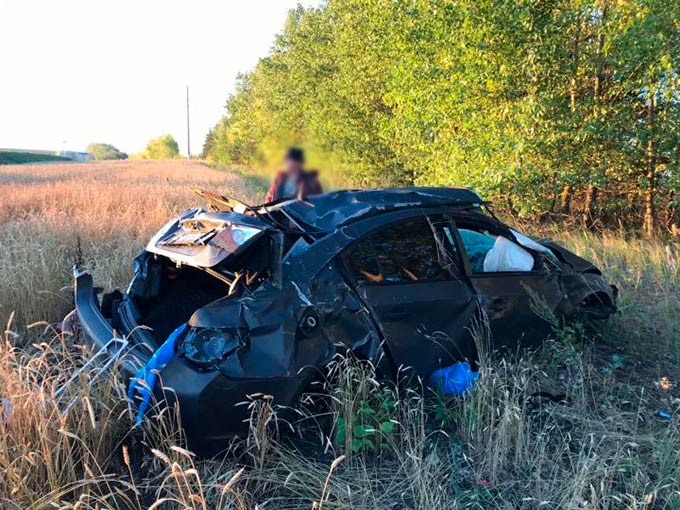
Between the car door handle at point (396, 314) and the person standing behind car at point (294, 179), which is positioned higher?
the person standing behind car at point (294, 179)

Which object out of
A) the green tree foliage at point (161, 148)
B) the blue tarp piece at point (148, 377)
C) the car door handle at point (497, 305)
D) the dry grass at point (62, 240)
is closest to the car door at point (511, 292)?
the car door handle at point (497, 305)

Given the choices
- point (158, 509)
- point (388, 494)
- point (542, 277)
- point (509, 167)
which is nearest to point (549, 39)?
point (509, 167)

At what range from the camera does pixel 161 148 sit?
93.8 metres

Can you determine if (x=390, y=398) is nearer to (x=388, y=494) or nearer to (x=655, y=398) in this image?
(x=388, y=494)

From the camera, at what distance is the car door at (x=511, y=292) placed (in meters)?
3.62

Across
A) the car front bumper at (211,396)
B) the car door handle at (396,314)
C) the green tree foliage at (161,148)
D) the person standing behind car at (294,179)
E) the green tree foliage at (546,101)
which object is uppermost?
the green tree foliage at (161,148)

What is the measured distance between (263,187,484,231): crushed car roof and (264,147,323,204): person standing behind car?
21.0 inches

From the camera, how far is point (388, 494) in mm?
2588

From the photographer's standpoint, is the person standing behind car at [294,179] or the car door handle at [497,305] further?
the person standing behind car at [294,179]

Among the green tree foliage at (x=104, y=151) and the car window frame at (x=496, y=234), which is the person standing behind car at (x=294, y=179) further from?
the green tree foliage at (x=104, y=151)

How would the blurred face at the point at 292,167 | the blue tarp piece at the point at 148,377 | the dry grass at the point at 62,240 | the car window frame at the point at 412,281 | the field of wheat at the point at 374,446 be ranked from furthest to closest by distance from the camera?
the dry grass at the point at 62,240
the blurred face at the point at 292,167
the car window frame at the point at 412,281
the blue tarp piece at the point at 148,377
the field of wheat at the point at 374,446

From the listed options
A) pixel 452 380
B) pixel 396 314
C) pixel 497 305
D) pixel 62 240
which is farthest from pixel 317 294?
pixel 62 240

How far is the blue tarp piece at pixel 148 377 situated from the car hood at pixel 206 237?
0.51 metres

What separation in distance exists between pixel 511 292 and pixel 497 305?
189mm
